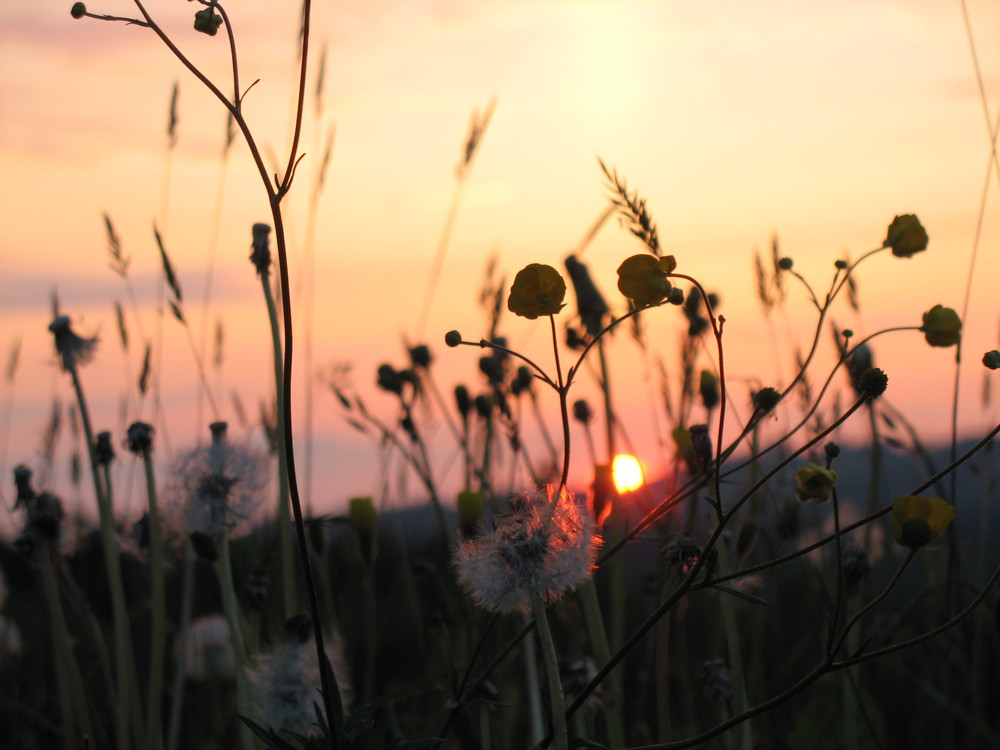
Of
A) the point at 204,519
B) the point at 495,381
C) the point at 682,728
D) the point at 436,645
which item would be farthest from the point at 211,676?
the point at 682,728

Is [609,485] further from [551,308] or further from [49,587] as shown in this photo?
[49,587]

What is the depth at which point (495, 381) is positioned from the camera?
1.76 metres

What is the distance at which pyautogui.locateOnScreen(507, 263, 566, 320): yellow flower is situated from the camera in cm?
107

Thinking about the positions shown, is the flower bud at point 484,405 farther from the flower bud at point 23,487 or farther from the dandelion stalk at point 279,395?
the flower bud at point 23,487

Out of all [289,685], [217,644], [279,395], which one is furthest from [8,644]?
[279,395]

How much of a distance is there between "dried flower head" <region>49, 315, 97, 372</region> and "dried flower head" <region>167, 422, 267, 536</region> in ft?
0.81

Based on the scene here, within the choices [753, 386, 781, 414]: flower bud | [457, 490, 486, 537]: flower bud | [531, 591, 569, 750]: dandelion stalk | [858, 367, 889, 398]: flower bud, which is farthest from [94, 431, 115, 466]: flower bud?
[858, 367, 889, 398]: flower bud

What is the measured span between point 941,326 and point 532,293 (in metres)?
0.50

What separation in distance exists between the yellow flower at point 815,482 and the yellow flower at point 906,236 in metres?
0.36

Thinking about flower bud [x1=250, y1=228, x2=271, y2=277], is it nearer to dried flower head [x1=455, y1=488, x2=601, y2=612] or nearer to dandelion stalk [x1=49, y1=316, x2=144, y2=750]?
dandelion stalk [x1=49, y1=316, x2=144, y2=750]

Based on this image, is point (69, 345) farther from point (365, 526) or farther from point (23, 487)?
point (365, 526)

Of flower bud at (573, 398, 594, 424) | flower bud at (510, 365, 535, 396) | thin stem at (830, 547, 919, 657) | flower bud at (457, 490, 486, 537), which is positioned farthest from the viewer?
flower bud at (573, 398, 594, 424)

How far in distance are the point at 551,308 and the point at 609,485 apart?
62 centimetres

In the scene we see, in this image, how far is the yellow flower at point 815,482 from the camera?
39.0 inches
